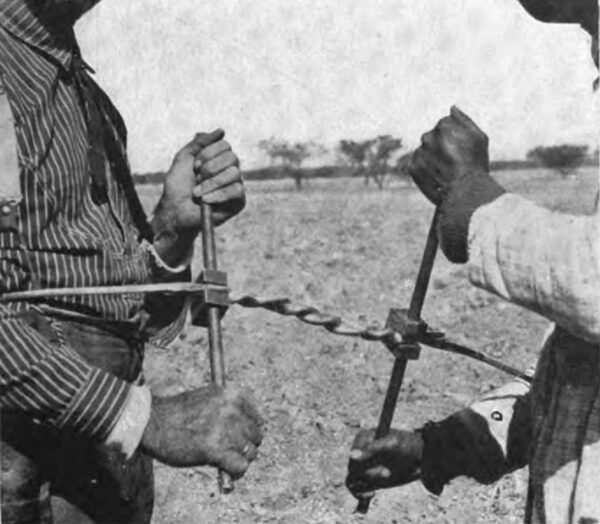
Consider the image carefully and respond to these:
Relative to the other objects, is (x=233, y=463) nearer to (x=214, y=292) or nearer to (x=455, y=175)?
(x=214, y=292)

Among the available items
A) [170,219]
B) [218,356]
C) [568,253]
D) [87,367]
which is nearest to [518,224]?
[568,253]

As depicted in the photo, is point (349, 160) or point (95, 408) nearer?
point (95, 408)

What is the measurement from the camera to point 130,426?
227 centimetres

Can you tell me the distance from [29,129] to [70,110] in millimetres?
214

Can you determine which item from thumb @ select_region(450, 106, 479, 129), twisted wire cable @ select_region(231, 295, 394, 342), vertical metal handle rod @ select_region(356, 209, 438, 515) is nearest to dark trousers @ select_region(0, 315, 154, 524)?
twisted wire cable @ select_region(231, 295, 394, 342)

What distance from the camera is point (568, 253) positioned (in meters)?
2.03

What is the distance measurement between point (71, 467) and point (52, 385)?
42 cm

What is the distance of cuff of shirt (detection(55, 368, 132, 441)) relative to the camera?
222 cm

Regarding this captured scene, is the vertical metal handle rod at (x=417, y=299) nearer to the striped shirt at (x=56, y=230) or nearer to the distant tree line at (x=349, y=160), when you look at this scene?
the striped shirt at (x=56, y=230)

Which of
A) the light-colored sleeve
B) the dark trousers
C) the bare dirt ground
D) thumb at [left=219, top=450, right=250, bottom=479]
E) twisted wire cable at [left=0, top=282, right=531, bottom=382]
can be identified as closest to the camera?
the light-colored sleeve

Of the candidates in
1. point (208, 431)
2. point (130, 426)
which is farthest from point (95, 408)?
point (208, 431)

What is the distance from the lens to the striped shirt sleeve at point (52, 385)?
217 centimetres

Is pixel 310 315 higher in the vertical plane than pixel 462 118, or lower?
lower

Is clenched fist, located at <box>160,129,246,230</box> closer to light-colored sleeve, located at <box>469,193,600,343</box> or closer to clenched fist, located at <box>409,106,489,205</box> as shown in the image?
clenched fist, located at <box>409,106,489,205</box>
